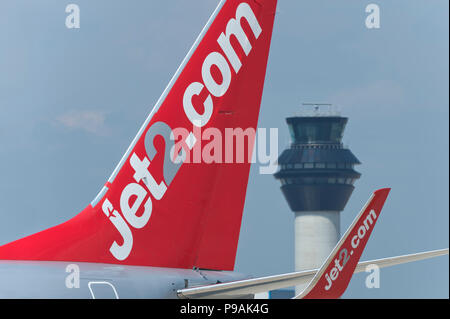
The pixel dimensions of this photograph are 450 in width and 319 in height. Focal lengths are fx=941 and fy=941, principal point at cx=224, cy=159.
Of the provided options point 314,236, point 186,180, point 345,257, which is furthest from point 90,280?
point 314,236

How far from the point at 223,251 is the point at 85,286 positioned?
2.88 meters

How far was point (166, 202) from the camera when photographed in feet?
43.0

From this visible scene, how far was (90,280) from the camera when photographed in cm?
1155

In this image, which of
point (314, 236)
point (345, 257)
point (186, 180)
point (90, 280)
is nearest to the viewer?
point (90, 280)

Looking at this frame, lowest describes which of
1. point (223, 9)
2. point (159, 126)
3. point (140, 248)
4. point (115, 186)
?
point (140, 248)

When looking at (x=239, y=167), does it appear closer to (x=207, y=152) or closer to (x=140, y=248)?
(x=207, y=152)

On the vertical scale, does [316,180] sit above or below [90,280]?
above

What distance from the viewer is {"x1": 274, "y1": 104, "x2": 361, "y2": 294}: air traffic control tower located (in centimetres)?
13300

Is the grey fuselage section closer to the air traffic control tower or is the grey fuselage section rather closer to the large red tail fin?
the large red tail fin

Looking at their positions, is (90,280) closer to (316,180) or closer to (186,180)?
(186,180)

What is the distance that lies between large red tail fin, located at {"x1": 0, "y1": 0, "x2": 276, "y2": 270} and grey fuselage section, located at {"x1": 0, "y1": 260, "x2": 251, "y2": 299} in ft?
0.90

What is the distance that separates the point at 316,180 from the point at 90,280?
419 feet

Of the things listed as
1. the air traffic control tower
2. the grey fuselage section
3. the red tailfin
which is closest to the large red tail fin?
the grey fuselage section
